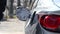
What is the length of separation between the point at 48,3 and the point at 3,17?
327 inches

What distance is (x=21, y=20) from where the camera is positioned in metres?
10.8

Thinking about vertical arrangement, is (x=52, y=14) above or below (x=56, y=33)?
above

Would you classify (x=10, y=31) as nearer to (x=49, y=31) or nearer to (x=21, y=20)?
(x=21, y=20)

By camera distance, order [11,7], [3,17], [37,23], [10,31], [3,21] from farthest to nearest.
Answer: [11,7], [3,17], [3,21], [10,31], [37,23]

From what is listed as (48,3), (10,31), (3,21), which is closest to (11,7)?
(3,21)

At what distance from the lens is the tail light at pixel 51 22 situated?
106 inches

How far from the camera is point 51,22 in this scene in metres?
2.72

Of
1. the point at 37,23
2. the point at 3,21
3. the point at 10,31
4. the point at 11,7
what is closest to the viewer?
the point at 37,23

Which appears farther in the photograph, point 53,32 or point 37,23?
point 37,23

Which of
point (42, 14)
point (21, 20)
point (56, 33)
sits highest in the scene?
point (42, 14)

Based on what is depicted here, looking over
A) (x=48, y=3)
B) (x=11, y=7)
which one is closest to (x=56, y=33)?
(x=48, y=3)

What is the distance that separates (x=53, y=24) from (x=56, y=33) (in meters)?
0.11

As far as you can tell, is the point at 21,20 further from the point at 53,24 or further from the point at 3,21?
the point at 53,24

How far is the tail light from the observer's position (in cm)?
270
